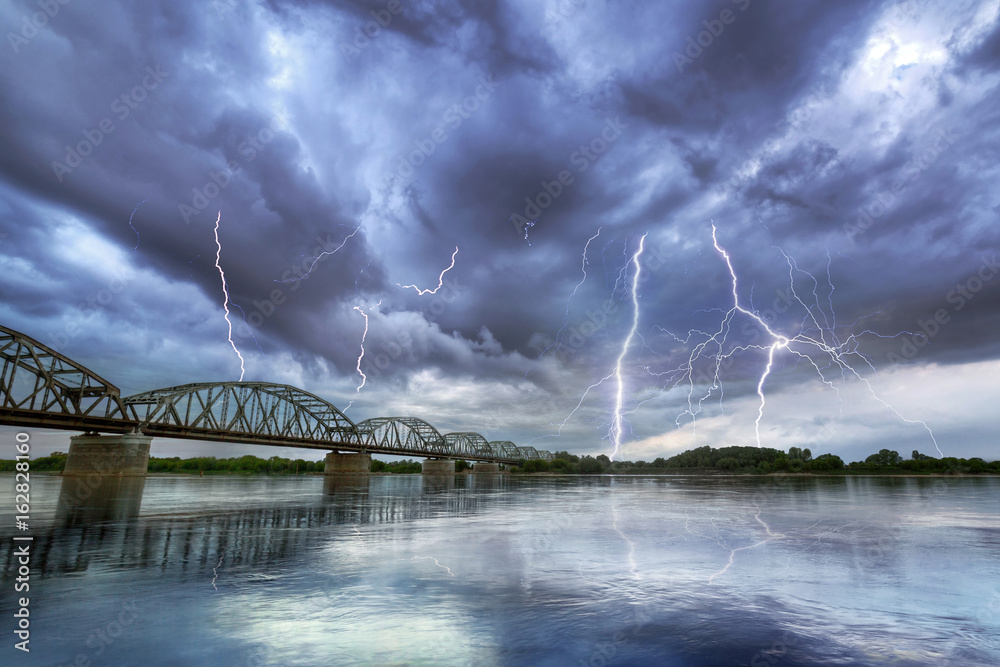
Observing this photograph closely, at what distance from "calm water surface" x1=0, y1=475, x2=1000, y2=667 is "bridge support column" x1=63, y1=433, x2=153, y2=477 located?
6617 centimetres

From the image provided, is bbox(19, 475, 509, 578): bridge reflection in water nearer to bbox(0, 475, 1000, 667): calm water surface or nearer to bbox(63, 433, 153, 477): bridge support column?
bbox(0, 475, 1000, 667): calm water surface

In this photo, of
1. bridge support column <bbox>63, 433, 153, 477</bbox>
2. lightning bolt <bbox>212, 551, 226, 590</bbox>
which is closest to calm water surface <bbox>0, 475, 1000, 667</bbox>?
lightning bolt <bbox>212, 551, 226, 590</bbox>

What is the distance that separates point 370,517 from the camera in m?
29.9

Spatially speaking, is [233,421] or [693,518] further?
[233,421]

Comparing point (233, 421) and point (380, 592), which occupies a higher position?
point (233, 421)

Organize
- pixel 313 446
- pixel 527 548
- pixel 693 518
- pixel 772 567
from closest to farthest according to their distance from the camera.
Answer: pixel 772 567 → pixel 527 548 → pixel 693 518 → pixel 313 446

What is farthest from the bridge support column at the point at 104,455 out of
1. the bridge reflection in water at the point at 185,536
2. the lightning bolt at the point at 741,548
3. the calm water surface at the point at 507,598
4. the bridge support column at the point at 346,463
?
the lightning bolt at the point at 741,548

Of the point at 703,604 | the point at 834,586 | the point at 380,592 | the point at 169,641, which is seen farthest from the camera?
the point at 834,586

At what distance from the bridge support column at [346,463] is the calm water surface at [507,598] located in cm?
14070

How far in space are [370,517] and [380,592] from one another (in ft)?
65.5

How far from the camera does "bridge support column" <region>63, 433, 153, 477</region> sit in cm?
7525

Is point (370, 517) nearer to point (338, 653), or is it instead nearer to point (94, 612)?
point (94, 612)

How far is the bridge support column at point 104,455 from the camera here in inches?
2963

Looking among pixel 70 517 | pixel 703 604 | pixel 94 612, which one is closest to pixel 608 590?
pixel 703 604
